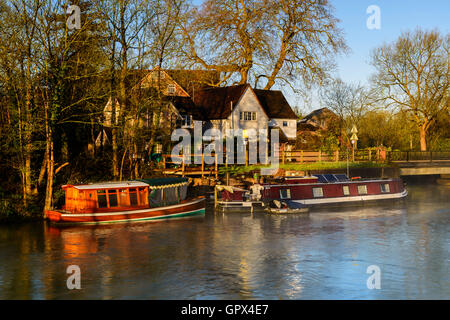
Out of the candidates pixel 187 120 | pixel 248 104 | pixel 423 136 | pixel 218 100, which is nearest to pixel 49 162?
pixel 187 120

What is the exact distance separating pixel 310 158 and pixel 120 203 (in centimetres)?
2485

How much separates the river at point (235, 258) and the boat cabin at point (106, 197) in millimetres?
1221

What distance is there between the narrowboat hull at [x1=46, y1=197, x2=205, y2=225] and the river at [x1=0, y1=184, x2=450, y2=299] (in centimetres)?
55

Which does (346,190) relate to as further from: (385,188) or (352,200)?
(385,188)

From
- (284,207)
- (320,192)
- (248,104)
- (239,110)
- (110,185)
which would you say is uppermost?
(248,104)

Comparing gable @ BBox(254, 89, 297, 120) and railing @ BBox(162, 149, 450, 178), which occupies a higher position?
gable @ BBox(254, 89, 297, 120)

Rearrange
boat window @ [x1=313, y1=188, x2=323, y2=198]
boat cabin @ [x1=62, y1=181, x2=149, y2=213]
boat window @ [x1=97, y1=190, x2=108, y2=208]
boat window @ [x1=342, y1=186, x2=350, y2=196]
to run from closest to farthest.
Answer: boat cabin @ [x1=62, y1=181, x2=149, y2=213] → boat window @ [x1=97, y1=190, x2=108, y2=208] → boat window @ [x1=313, y1=188, x2=323, y2=198] → boat window @ [x1=342, y1=186, x2=350, y2=196]

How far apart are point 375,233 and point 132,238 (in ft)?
41.5

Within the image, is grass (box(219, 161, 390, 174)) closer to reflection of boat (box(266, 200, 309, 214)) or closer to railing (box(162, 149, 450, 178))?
railing (box(162, 149, 450, 178))

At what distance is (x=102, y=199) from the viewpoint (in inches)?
1157

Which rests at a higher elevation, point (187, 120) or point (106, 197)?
point (187, 120)

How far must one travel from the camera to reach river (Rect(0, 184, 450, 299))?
17656 millimetres

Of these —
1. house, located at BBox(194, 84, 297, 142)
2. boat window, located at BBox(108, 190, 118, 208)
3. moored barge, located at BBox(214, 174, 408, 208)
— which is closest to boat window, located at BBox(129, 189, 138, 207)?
boat window, located at BBox(108, 190, 118, 208)
